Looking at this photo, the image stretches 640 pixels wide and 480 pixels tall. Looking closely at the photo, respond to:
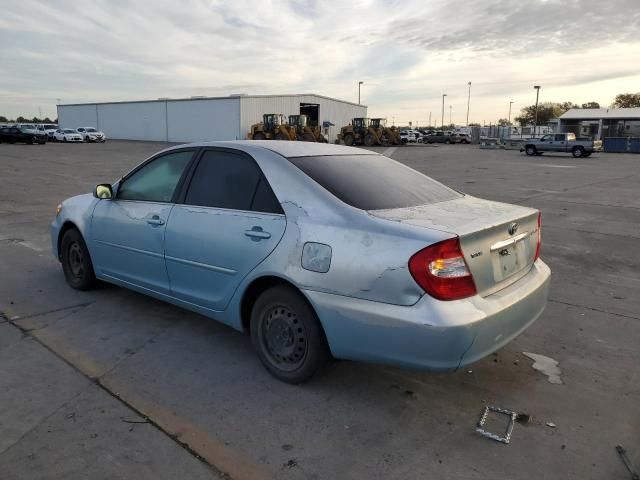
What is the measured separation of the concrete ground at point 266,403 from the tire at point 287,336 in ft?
0.41

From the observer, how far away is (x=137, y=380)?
3.37 metres

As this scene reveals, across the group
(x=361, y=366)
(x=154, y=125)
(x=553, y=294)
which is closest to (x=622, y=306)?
(x=553, y=294)

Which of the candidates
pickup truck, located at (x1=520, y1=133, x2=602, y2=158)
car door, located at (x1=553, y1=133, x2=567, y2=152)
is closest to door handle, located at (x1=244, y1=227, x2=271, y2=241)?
pickup truck, located at (x1=520, y1=133, x2=602, y2=158)

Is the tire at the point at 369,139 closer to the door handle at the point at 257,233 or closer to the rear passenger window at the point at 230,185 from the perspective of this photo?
the rear passenger window at the point at 230,185

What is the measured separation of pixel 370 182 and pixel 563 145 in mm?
34707

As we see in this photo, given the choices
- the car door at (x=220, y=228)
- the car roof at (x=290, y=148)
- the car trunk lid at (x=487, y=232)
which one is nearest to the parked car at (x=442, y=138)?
the car roof at (x=290, y=148)

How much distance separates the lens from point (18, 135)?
1556 inches

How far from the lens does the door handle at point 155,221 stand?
4.04 m

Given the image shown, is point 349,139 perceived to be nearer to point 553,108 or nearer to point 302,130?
point 302,130

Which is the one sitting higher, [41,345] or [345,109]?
[345,109]

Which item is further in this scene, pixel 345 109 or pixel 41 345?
pixel 345 109

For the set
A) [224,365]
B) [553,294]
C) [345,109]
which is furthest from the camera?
[345,109]

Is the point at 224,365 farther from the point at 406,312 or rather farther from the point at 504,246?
the point at 504,246

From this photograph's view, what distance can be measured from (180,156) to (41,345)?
5.86 ft
